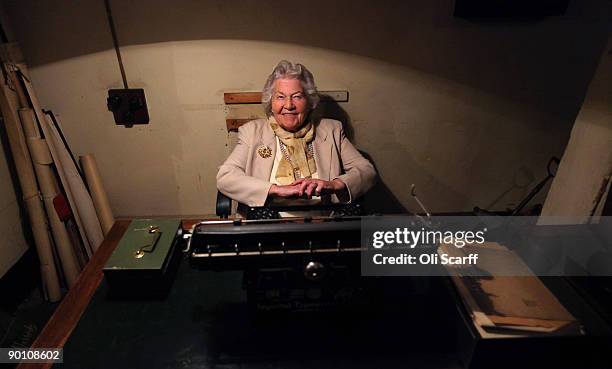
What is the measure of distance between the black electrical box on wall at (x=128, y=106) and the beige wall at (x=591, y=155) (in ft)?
7.75

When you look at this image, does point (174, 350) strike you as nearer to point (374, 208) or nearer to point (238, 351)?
point (238, 351)

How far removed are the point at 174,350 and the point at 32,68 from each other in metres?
1.93

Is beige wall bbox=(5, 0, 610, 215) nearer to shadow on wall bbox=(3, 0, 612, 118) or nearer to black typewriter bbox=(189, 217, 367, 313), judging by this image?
shadow on wall bbox=(3, 0, 612, 118)

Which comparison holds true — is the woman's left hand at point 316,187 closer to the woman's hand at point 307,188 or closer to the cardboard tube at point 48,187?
the woman's hand at point 307,188

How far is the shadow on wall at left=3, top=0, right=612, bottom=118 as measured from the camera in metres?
2.04

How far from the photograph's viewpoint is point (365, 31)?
2.14m

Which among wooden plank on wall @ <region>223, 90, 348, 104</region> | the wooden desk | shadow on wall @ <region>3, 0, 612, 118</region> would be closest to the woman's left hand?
wooden plank on wall @ <region>223, 90, 348, 104</region>

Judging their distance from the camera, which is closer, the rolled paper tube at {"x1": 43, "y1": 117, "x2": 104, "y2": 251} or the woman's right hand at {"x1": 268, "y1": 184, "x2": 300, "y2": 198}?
the woman's right hand at {"x1": 268, "y1": 184, "x2": 300, "y2": 198}

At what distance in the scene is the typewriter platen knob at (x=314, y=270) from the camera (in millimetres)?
1137

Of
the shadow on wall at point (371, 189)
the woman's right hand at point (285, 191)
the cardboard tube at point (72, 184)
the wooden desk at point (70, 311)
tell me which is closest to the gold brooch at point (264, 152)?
the woman's right hand at point (285, 191)

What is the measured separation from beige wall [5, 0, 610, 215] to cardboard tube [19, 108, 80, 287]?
241 millimetres

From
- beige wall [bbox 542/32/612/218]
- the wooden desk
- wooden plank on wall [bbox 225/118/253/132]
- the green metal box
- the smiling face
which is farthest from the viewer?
wooden plank on wall [bbox 225/118/253/132]

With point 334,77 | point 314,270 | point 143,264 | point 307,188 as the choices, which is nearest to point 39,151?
point 143,264

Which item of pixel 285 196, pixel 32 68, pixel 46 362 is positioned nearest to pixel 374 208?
pixel 285 196
